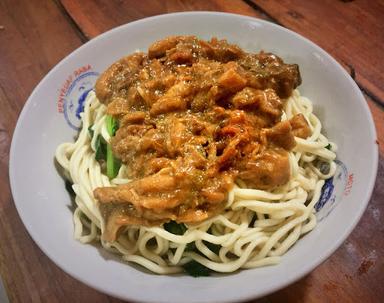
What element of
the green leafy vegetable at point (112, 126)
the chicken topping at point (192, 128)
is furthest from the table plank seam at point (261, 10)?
the green leafy vegetable at point (112, 126)

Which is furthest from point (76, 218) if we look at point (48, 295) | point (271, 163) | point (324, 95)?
point (324, 95)

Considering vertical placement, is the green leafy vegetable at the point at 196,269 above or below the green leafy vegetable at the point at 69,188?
above


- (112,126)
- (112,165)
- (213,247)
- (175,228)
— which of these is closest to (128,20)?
(112,126)

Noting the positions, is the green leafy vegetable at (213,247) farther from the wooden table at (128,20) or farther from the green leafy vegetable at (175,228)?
the wooden table at (128,20)

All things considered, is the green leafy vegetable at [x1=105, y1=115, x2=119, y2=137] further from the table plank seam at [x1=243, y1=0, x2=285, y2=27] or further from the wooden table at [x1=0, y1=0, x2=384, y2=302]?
the table plank seam at [x1=243, y1=0, x2=285, y2=27]

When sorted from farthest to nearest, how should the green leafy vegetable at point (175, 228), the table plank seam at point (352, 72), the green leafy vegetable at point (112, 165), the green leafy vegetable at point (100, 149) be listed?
the table plank seam at point (352, 72)
the green leafy vegetable at point (100, 149)
the green leafy vegetable at point (112, 165)
the green leafy vegetable at point (175, 228)
